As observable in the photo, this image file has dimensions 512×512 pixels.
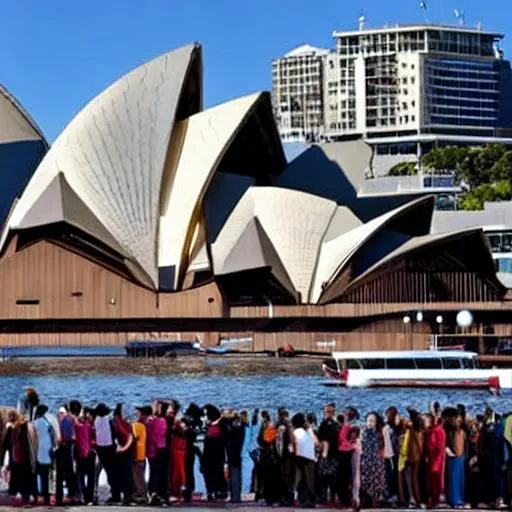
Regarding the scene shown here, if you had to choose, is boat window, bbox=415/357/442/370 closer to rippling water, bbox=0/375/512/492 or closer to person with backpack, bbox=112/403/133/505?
rippling water, bbox=0/375/512/492

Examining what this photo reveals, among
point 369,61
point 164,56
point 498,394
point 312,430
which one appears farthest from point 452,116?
point 312,430

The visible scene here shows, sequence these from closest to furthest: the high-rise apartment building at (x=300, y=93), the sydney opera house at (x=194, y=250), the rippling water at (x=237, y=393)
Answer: the rippling water at (x=237, y=393)
the sydney opera house at (x=194, y=250)
the high-rise apartment building at (x=300, y=93)

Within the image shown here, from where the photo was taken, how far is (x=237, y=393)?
41594 mm

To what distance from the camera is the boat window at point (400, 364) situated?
4372 centimetres

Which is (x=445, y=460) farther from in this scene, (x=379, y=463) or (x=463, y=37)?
(x=463, y=37)

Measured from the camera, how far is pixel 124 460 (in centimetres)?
1523

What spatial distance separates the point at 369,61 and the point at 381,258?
10230 centimetres

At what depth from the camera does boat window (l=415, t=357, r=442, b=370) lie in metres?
43.6

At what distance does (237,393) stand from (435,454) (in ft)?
87.8

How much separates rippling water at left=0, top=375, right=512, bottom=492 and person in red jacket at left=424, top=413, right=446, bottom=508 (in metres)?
16.8

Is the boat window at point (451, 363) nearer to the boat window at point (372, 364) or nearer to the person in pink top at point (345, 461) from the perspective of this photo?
the boat window at point (372, 364)

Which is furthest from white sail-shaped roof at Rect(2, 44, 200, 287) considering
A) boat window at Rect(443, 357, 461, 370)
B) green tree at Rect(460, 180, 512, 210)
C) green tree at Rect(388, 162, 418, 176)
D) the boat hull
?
green tree at Rect(388, 162, 418, 176)

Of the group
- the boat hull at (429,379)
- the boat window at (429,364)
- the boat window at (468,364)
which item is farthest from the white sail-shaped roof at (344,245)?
the boat hull at (429,379)

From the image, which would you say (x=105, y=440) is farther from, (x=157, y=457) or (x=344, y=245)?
(x=344, y=245)
